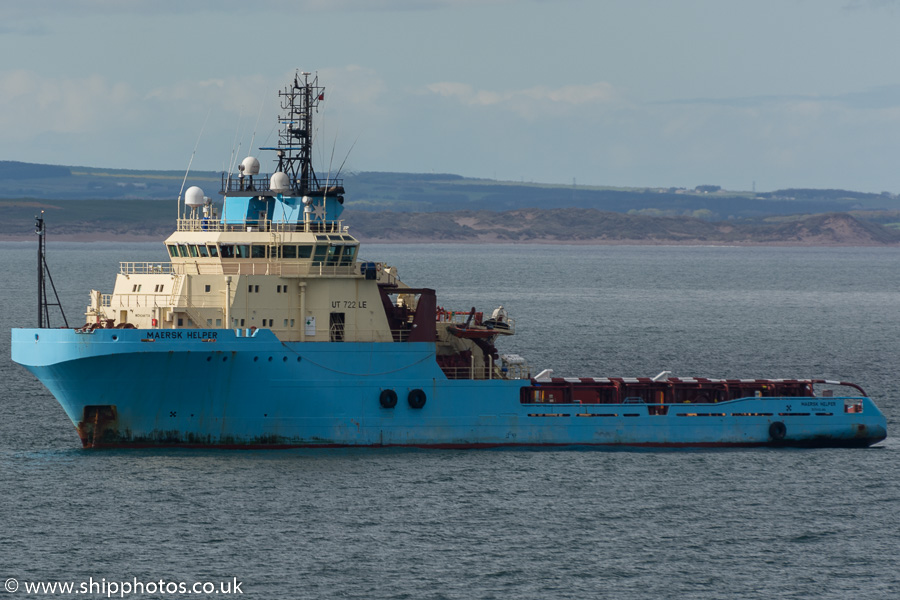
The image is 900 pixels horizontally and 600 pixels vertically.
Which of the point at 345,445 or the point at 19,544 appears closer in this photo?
the point at 19,544

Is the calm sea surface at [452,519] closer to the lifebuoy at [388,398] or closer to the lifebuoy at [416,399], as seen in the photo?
the lifebuoy at [416,399]

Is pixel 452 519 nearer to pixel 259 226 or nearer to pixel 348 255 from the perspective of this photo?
pixel 348 255

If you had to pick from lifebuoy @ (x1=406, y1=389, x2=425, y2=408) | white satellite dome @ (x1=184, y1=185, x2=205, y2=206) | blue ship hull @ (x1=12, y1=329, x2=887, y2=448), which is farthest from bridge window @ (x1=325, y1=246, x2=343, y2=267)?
lifebuoy @ (x1=406, y1=389, x2=425, y2=408)

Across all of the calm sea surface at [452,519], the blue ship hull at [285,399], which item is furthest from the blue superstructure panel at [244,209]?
the calm sea surface at [452,519]

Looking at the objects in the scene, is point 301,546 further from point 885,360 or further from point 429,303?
point 885,360

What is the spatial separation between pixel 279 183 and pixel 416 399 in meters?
8.16

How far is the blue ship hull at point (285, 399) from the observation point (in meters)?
38.1

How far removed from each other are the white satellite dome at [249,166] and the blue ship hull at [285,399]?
19.7ft

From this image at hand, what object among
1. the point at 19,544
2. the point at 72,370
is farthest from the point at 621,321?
the point at 19,544

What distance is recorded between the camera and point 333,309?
40312 mm

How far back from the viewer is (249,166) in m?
42.0

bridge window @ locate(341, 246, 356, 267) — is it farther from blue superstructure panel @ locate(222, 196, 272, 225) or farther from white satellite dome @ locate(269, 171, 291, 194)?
blue superstructure panel @ locate(222, 196, 272, 225)

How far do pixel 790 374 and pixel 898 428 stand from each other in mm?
14603

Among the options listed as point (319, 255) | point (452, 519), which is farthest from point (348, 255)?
point (452, 519)
